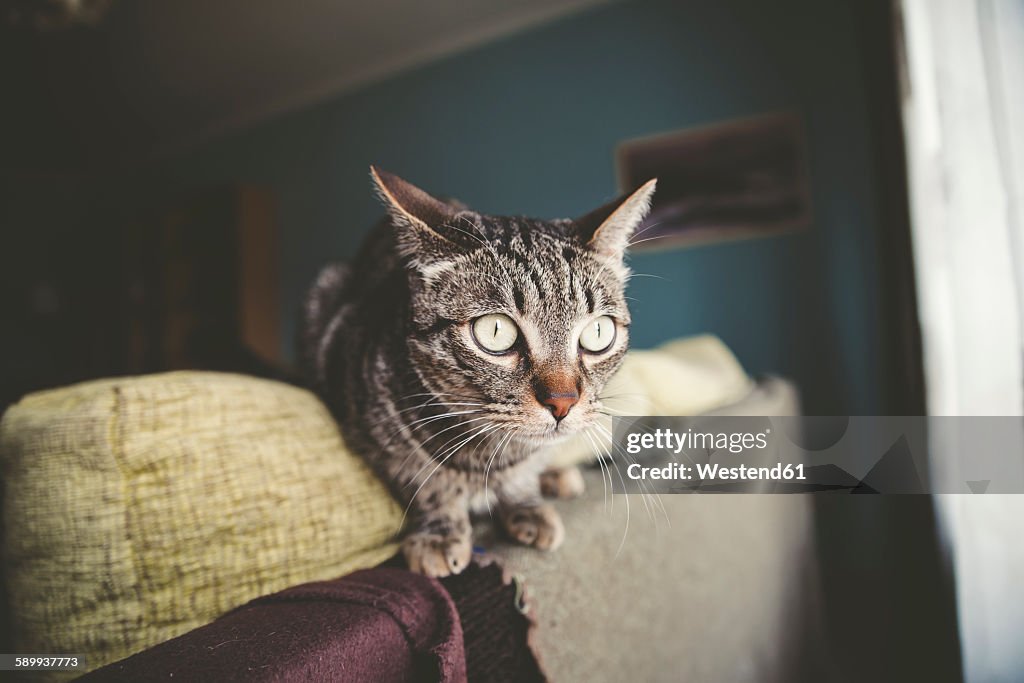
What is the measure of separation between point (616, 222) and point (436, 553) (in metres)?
0.40

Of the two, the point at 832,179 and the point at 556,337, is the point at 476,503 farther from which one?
the point at 832,179

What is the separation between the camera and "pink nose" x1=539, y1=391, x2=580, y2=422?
483 mm

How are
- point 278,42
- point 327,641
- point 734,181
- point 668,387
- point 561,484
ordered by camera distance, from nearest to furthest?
point 327,641 < point 561,484 < point 668,387 < point 734,181 < point 278,42


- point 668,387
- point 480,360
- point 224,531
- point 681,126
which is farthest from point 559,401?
point 681,126

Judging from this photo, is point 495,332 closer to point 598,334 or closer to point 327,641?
point 598,334

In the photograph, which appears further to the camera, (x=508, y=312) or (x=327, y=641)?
(x=508, y=312)

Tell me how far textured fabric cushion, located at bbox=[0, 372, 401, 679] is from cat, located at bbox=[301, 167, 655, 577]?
0.11 metres

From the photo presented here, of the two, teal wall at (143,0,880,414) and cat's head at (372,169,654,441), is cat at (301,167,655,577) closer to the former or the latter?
cat's head at (372,169,654,441)

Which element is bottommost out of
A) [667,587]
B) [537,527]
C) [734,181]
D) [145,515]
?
[667,587]

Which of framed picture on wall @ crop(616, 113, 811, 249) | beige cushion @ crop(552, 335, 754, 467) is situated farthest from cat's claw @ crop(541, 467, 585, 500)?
framed picture on wall @ crop(616, 113, 811, 249)

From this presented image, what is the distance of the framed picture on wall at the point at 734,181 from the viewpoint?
1816mm

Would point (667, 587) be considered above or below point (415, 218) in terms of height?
→ below

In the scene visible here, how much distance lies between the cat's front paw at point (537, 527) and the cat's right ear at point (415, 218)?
0.30m

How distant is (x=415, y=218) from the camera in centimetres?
49
